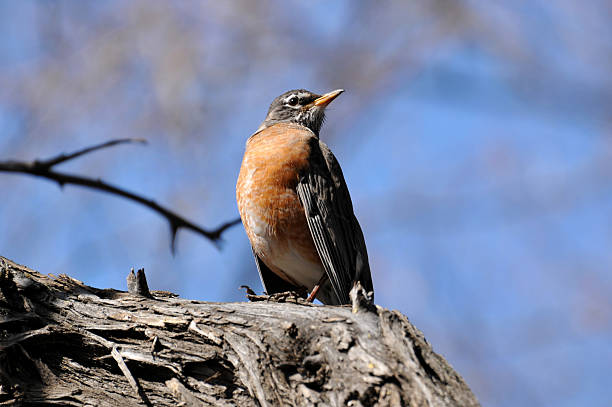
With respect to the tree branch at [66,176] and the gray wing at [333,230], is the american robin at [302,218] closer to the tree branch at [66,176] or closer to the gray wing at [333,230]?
the gray wing at [333,230]

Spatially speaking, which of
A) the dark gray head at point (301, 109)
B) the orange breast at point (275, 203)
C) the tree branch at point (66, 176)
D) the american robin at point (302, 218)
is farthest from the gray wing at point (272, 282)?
the tree branch at point (66, 176)

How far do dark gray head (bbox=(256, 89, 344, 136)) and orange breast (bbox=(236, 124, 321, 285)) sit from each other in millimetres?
1503

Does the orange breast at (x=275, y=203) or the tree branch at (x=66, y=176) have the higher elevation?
the orange breast at (x=275, y=203)

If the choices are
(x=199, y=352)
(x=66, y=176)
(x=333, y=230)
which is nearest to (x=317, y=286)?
(x=333, y=230)

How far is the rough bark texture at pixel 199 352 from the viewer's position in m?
2.94

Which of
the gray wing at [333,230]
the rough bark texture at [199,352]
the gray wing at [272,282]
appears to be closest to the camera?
the rough bark texture at [199,352]

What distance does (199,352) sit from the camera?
3365 mm

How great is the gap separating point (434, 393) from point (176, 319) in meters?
1.55

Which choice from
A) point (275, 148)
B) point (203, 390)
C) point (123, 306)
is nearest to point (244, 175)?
point (275, 148)

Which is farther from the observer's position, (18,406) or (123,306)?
(123,306)

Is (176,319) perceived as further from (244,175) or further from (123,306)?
(244,175)

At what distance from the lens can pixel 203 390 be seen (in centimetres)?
324

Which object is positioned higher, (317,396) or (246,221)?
(246,221)

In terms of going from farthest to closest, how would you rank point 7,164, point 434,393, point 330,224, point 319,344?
1. point 330,224
2. point 319,344
3. point 434,393
4. point 7,164
